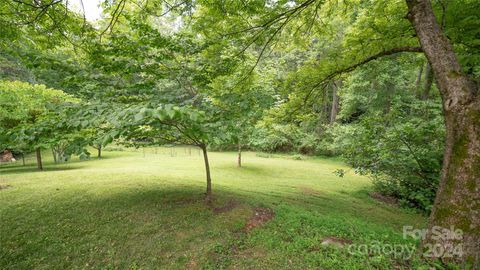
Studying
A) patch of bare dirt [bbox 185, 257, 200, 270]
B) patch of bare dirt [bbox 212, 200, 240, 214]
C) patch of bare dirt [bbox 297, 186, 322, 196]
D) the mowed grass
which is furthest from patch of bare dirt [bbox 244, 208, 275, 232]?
patch of bare dirt [bbox 297, 186, 322, 196]

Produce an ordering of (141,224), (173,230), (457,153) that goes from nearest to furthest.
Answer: (457,153)
(173,230)
(141,224)

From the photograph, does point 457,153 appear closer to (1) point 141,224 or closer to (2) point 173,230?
(2) point 173,230

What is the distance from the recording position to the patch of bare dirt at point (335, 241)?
3.27 m

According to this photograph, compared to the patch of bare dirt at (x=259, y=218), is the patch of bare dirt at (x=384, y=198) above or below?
below

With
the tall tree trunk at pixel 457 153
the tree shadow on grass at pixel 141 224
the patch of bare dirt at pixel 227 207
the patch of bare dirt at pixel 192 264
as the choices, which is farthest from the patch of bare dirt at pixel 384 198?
the patch of bare dirt at pixel 192 264

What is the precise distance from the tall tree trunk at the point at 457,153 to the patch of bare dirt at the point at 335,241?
104 cm

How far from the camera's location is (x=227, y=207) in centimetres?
473

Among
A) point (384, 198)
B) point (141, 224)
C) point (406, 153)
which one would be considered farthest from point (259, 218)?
point (384, 198)

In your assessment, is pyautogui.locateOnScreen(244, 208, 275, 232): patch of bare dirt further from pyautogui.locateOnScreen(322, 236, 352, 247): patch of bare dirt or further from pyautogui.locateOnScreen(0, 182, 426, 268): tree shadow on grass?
pyautogui.locateOnScreen(322, 236, 352, 247): patch of bare dirt

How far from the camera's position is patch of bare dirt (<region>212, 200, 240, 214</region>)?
4520 mm

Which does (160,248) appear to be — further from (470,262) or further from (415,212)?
(415,212)

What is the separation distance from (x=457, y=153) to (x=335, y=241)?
1.92 m

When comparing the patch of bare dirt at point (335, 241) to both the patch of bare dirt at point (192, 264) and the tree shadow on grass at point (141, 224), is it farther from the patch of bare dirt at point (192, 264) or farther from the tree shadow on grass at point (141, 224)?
the patch of bare dirt at point (192, 264)

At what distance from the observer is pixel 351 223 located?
4262mm
